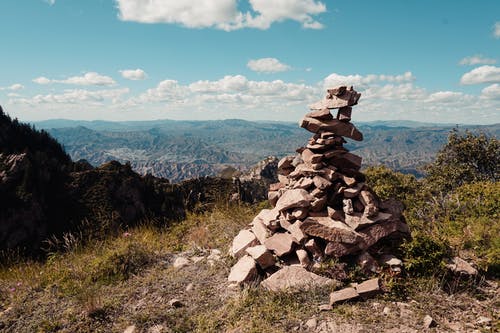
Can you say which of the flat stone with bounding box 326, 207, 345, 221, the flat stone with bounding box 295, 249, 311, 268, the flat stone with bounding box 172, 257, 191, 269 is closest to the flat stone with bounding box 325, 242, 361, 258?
the flat stone with bounding box 295, 249, 311, 268

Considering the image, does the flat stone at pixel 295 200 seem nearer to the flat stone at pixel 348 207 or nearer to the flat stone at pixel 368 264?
the flat stone at pixel 348 207

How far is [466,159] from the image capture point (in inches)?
1451

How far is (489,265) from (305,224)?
4938mm

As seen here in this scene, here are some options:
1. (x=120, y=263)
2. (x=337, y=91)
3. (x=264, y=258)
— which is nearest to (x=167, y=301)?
(x=120, y=263)

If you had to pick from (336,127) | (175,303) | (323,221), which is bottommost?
(175,303)

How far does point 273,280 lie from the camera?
25.6 feet

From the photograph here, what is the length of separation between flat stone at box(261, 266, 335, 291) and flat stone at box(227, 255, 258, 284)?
1.44 ft

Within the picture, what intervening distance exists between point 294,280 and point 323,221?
5.84ft

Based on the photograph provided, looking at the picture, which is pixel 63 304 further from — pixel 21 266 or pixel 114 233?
pixel 114 233

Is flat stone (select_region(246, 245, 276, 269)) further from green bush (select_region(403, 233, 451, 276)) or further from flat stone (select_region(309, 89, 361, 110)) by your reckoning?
flat stone (select_region(309, 89, 361, 110))

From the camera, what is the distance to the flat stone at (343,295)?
6.90m

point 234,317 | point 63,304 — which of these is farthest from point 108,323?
point 234,317

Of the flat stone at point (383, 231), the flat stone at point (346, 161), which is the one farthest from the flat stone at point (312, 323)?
the flat stone at point (346, 161)

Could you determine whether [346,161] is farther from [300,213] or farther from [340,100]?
[300,213]
